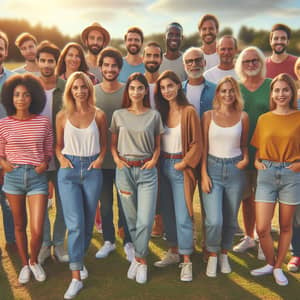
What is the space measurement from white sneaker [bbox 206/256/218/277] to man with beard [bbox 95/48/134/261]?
107 cm

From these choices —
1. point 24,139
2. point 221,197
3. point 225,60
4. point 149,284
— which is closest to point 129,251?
point 149,284

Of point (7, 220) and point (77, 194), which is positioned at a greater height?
point (77, 194)

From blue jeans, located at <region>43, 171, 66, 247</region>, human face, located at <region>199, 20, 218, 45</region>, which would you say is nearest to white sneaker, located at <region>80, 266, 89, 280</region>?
blue jeans, located at <region>43, 171, 66, 247</region>

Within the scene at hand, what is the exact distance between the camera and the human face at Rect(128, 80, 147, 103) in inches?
Answer: 181

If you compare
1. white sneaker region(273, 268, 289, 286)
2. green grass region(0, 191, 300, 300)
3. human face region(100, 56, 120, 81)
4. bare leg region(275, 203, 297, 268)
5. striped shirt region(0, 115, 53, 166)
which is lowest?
green grass region(0, 191, 300, 300)

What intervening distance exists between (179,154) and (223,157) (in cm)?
53

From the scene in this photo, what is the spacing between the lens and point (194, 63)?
16.8ft

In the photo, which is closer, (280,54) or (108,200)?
(108,200)

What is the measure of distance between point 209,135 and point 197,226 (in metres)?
2.48

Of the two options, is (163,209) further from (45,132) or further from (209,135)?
(45,132)

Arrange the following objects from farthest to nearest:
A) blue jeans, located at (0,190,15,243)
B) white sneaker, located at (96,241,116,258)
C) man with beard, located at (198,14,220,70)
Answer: man with beard, located at (198,14,220,70) → blue jeans, located at (0,190,15,243) → white sneaker, located at (96,241,116,258)

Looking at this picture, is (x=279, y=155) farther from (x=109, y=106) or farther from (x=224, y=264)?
(x=109, y=106)

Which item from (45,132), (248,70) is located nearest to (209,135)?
(248,70)

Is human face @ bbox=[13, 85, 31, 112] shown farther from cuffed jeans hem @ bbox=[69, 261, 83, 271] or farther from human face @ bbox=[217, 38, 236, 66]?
human face @ bbox=[217, 38, 236, 66]
